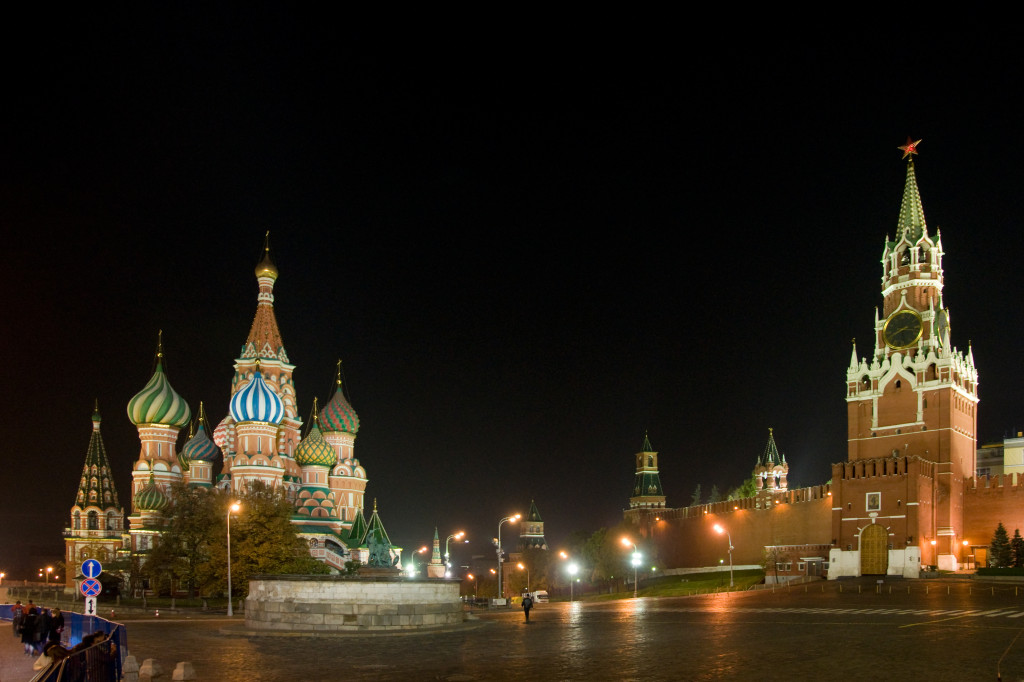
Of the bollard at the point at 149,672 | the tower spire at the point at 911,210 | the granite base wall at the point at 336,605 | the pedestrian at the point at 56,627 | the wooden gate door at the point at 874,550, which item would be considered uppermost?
the tower spire at the point at 911,210

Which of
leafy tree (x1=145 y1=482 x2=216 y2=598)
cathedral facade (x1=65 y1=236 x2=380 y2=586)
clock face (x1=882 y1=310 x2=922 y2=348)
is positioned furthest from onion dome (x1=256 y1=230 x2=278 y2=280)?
clock face (x1=882 y1=310 x2=922 y2=348)

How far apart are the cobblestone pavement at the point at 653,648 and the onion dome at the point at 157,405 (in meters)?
48.4

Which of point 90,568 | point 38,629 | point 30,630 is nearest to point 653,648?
point 90,568

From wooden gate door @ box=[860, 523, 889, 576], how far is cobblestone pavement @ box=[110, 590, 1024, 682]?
22698 millimetres

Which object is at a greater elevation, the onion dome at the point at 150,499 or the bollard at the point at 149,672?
the bollard at the point at 149,672

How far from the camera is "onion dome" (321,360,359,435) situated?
3135 inches

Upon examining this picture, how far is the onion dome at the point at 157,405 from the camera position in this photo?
74.6 m

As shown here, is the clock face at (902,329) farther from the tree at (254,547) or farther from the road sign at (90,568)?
the road sign at (90,568)

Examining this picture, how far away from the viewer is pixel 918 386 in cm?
6128

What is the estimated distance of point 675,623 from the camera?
2555cm

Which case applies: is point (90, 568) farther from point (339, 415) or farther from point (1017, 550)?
point (339, 415)

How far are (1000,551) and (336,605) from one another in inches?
1597

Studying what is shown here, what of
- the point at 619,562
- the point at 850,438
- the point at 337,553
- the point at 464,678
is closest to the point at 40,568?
the point at 337,553

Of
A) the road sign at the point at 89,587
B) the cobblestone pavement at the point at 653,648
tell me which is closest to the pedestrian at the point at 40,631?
the cobblestone pavement at the point at 653,648
